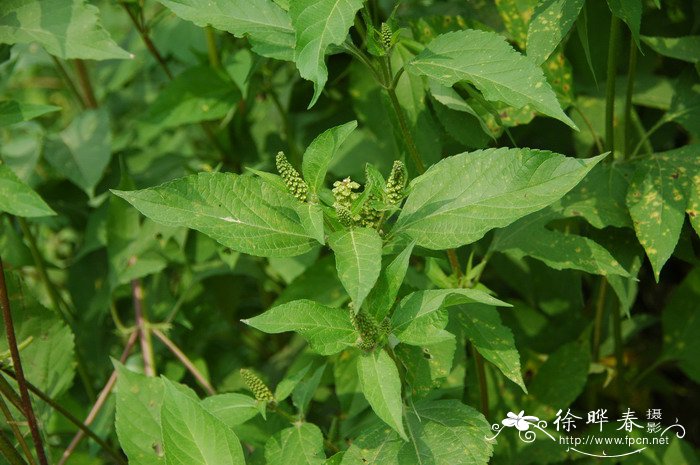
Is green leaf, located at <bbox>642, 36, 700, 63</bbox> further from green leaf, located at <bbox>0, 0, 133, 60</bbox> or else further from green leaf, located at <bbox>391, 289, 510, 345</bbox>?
green leaf, located at <bbox>0, 0, 133, 60</bbox>

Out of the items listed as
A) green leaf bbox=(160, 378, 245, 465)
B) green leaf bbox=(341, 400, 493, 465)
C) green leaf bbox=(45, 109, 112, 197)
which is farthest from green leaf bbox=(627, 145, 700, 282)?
green leaf bbox=(45, 109, 112, 197)

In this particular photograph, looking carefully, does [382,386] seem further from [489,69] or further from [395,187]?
[489,69]

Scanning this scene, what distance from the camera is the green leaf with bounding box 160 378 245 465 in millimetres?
1346

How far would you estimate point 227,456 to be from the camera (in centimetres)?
135

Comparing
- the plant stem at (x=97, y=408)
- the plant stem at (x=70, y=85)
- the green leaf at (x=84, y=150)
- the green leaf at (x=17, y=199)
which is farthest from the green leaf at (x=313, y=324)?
the plant stem at (x=70, y=85)

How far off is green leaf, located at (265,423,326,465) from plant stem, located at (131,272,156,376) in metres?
0.70

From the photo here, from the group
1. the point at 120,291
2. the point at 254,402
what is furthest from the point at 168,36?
the point at 254,402

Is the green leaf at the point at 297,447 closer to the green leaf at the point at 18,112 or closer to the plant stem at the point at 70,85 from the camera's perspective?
the green leaf at the point at 18,112

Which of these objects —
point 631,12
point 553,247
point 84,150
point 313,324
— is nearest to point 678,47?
point 631,12

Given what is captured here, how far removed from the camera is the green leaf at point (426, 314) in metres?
1.22

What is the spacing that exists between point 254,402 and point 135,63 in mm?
1730

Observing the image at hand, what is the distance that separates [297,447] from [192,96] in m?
1.16

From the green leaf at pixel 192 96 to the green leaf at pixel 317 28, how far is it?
3.15ft

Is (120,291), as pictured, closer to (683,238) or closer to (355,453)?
(355,453)
